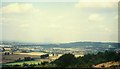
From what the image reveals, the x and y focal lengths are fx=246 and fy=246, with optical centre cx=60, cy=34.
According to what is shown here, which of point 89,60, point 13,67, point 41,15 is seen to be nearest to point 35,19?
point 41,15

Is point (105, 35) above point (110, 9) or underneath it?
underneath

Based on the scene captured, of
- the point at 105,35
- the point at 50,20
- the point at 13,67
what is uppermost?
the point at 50,20

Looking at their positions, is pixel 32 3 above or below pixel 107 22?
above

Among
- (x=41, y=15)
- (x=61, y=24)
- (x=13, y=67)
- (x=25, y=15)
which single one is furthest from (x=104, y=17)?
(x=13, y=67)

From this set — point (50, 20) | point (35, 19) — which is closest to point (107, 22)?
point (50, 20)

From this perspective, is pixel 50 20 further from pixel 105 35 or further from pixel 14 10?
pixel 105 35

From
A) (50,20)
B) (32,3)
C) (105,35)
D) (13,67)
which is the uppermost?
(32,3)

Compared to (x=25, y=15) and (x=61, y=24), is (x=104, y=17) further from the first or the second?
(x=25, y=15)

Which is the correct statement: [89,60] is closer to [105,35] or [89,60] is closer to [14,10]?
[105,35]
